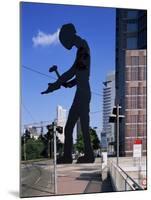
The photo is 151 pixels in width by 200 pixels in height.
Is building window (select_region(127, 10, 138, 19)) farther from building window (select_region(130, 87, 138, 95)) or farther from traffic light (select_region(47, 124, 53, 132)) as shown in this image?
traffic light (select_region(47, 124, 53, 132))

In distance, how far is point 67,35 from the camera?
19.5 feet

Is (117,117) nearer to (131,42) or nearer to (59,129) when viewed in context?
(59,129)

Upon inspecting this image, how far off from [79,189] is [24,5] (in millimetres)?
2004

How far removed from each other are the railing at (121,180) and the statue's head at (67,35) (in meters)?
1.36

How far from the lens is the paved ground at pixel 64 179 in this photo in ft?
19.0

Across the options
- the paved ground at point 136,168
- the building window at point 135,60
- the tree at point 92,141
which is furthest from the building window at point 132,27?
the paved ground at point 136,168

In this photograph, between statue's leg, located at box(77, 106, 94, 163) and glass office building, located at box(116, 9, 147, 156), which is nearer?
statue's leg, located at box(77, 106, 94, 163)

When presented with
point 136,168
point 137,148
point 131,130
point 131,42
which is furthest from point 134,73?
point 136,168

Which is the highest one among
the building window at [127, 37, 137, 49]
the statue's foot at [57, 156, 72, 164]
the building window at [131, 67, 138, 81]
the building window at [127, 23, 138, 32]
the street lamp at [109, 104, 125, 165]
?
the building window at [127, 23, 138, 32]

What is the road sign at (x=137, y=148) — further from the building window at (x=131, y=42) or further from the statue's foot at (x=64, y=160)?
the building window at (x=131, y=42)

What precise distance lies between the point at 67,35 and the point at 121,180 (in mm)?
1650

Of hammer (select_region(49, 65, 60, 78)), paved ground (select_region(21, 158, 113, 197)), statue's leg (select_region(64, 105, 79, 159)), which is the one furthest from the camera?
statue's leg (select_region(64, 105, 79, 159))

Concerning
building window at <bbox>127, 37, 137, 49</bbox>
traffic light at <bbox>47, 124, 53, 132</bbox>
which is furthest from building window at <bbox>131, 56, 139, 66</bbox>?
traffic light at <bbox>47, 124, 53, 132</bbox>

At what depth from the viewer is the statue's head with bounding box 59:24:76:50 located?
595 centimetres
